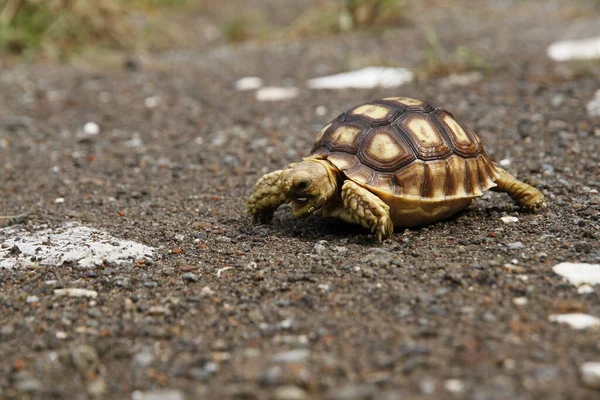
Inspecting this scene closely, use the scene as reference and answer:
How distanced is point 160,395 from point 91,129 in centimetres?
374

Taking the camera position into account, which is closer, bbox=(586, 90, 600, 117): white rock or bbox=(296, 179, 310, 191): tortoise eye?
bbox=(296, 179, 310, 191): tortoise eye

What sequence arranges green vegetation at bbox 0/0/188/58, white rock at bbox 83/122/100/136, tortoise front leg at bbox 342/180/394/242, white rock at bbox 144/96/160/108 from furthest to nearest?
green vegetation at bbox 0/0/188/58 → white rock at bbox 144/96/160/108 → white rock at bbox 83/122/100/136 → tortoise front leg at bbox 342/180/394/242

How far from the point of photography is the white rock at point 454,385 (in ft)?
5.65

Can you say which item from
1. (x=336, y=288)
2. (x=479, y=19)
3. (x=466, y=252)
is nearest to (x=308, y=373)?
(x=336, y=288)

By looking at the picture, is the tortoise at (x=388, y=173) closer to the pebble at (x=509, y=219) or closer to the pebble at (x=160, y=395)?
the pebble at (x=509, y=219)

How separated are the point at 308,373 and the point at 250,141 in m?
3.07

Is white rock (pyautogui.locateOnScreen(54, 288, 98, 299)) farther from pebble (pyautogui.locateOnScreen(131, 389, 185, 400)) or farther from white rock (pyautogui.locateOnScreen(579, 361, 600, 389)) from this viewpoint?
white rock (pyautogui.locateOnScreen(579, 361, 600, 389))

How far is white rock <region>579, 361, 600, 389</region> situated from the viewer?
172 centimetres

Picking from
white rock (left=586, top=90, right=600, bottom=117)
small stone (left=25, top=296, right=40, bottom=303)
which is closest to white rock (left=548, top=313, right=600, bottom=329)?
small stone (left=25, top=296, right=40, bottom=303)

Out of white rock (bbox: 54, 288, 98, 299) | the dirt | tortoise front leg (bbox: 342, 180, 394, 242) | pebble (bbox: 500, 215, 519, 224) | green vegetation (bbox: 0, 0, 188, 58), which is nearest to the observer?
the dirt

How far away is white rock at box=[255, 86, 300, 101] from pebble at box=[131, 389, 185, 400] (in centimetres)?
423

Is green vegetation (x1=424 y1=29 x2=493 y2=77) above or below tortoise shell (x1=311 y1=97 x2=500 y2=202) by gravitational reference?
below

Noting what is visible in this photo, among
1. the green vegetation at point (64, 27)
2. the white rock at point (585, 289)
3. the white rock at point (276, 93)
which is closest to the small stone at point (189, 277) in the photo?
the white rock at point (585, 289)

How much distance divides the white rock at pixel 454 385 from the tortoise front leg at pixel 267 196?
1.39m
